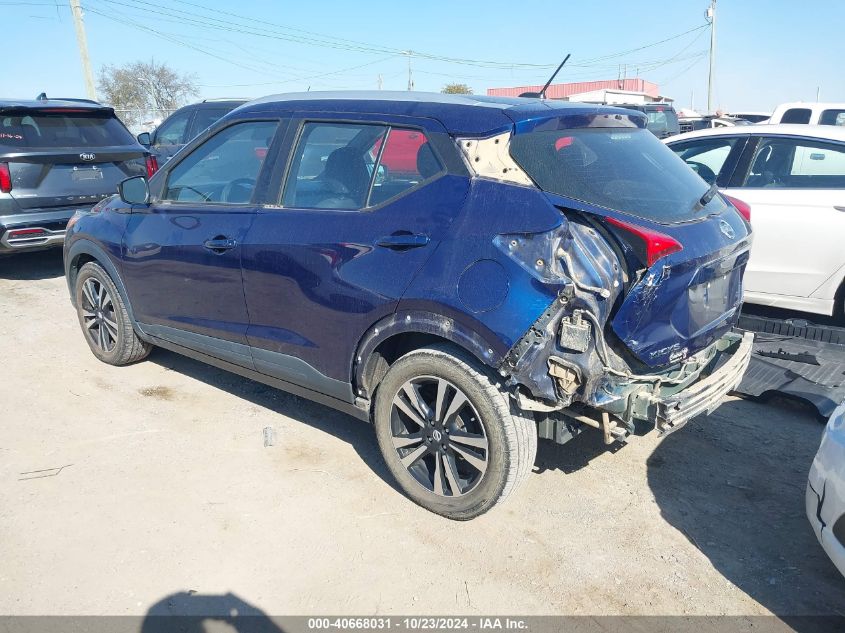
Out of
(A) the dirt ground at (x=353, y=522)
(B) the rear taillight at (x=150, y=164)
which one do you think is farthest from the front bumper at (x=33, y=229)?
(A) the dirt ground at (x=353, y=522)

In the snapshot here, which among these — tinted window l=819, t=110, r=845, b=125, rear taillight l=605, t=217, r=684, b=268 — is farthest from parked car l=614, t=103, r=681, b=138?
rear taillight l=605, t=217, r=684, b=268

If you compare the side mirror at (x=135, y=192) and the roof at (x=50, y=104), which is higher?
the roof at (x=50, y=104)

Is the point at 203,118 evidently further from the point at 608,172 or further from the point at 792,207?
the point at 608,172

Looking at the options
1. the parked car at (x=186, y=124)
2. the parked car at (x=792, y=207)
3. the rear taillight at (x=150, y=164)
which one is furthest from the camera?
the parked car at (x=186, y=124)

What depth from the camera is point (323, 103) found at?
364 cm

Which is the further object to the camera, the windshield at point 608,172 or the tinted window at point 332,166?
the tinted window at point 332,166

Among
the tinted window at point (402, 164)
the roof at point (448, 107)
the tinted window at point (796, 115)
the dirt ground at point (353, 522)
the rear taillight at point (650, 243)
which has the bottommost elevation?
the dirt ground at point (353, 522)

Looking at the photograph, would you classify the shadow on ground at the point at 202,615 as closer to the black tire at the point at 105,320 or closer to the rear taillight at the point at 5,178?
the black tire at the point at 105,320

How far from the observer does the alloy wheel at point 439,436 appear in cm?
310

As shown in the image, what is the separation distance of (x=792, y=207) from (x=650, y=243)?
332 cm

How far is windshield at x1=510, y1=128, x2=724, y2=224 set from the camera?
295 centimetres

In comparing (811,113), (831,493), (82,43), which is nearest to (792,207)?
(831,493)

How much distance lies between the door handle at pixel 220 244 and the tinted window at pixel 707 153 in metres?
4.04

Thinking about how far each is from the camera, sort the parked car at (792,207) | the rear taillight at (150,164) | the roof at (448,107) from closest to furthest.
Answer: the roof at (448,107)
the parked car at (792,207)
the rear taillight at (150,164)
